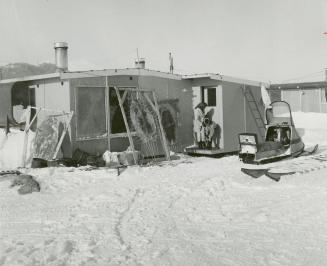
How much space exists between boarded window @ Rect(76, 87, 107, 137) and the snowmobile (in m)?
4.03

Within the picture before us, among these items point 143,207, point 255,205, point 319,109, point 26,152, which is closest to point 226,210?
point 255,205

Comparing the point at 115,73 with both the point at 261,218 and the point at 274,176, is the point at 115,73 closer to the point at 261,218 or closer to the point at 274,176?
the point at 274,176

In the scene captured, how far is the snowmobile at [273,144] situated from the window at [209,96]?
2.13m

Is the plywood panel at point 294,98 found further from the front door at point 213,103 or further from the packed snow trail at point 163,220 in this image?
the packed snow trail at point 163,220

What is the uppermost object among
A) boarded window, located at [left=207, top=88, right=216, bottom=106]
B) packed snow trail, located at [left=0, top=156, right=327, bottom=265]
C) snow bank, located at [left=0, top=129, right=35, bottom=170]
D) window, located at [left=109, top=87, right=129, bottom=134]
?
boarded window, located at [left=207, top=88, right=216, bottom=106]

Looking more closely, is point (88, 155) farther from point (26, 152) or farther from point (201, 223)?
point (201, 223)

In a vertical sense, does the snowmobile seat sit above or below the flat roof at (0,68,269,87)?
below

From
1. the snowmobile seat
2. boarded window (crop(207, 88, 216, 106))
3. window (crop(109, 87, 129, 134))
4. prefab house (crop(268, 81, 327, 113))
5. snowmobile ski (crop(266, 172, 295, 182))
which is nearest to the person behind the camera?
snowmobile ski (crop(266, 172, 295, 182))

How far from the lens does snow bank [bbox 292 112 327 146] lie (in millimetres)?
17578

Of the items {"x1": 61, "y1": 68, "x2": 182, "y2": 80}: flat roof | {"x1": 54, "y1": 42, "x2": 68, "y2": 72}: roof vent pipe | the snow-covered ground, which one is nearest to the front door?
{"x1": 61, "y1": 68, "x2": 182, "y2": 80}: flat roof

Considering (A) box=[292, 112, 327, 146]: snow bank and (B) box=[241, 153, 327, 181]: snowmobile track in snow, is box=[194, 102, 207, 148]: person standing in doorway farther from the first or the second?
(A) box=[292, 112, 327, 146]: snow bank

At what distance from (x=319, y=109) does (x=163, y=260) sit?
2828 centimetres

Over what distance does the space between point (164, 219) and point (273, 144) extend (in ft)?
21.6

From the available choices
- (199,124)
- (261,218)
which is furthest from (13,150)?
(261,218)
